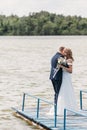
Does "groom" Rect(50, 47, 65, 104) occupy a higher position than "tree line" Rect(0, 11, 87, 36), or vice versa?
"groom" Rect(50, 47, 65, 104)

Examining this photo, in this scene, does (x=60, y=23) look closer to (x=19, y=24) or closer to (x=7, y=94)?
(x=19, y=24)

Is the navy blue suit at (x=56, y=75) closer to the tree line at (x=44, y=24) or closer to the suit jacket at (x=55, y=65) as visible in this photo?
the suit jacket at (x=55, y=65)

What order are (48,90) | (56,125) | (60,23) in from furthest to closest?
(60,23)
(48,90)
(56,125)

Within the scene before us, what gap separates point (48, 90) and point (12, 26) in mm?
128464

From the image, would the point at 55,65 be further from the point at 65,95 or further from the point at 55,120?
the point at 55,120

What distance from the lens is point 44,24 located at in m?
154

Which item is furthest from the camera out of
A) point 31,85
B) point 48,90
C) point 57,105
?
point 31,85

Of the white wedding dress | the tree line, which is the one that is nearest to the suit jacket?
the white wedding dress

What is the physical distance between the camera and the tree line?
501ft

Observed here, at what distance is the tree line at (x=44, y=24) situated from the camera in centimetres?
15275

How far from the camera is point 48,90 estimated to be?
31.3m

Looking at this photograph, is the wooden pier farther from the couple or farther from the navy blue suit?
the navy blue suit

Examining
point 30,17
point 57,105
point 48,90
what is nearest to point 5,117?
point 57,105

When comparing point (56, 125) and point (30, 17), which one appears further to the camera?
point (30, 17)
